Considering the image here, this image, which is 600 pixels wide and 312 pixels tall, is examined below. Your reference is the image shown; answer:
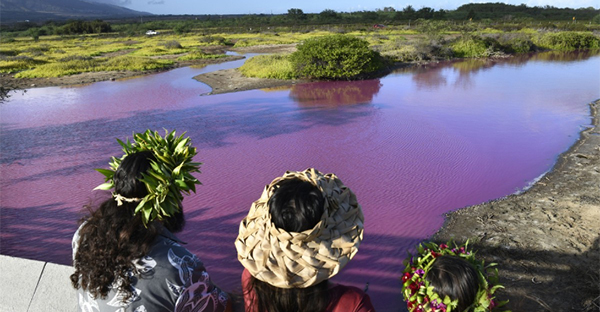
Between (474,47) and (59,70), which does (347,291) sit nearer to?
(59,70)

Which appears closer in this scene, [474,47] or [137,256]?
[137,256]

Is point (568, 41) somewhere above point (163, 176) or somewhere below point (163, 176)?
above

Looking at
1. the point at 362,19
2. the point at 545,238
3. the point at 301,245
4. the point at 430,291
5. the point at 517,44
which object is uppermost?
the point at 362,19

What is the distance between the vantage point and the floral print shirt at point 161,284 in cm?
148

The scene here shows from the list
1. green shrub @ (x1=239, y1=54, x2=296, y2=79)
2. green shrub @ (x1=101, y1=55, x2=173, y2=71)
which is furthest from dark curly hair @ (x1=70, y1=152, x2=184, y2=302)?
green shrub @ (x1=101, y1=55, x2=173, y2=71)

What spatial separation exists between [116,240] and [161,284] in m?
0.24

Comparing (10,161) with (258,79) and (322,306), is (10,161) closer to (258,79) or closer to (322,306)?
(322,306)

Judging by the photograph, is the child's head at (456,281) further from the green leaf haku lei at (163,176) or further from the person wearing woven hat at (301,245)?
the green leaf haku lei at (163,176)

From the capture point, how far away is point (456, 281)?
1.59m

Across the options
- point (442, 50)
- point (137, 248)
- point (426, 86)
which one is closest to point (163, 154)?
point (137, 248)

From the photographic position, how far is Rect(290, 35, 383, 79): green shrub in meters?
14.8

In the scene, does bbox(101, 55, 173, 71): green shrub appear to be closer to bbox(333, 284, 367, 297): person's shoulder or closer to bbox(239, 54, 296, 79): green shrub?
bbox(239, 54, 296, 79): green shrub

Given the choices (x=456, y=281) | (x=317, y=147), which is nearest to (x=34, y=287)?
(x=456, y=281)

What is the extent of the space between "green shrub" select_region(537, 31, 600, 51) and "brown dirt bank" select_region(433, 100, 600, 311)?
2291 centimetres
